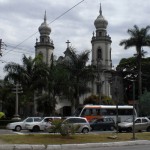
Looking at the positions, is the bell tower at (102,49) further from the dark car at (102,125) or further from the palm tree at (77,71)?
the dark car at (102,125)

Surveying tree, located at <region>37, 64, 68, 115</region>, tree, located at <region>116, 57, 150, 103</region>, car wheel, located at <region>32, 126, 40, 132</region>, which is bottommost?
car wheel, located at <region>32, 126, 40, 132</region>

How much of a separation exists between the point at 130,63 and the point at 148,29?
1124 inches

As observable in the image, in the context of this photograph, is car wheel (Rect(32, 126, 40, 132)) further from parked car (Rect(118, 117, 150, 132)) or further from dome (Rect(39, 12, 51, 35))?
dome (Rect(39, 12, 51, 35))

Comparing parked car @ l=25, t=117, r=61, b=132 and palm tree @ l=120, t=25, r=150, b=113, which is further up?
palm tree @ l=120, t=25, r=150, b=113

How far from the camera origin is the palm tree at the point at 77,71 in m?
53.8

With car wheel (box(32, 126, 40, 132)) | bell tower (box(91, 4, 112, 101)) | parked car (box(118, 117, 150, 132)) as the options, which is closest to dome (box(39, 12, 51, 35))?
bell tower (box(91, 4, 112, 101))

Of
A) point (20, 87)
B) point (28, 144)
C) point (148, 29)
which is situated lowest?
point (28, 144)

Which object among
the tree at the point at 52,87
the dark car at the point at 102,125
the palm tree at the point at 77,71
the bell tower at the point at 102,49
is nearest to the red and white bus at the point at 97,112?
the dark car at the point at 102,125

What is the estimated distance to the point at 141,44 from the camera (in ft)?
185

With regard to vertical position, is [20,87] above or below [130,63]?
below

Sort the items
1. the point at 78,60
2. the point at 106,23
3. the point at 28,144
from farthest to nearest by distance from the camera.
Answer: the point at 106,23 → the point at 78,60 → the point at 28,144

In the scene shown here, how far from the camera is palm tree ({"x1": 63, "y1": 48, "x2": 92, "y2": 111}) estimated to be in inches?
2116

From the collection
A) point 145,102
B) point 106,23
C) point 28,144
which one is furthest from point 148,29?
point 28,144

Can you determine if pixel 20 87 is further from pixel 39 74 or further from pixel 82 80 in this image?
pixel 82 80
